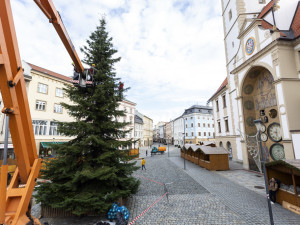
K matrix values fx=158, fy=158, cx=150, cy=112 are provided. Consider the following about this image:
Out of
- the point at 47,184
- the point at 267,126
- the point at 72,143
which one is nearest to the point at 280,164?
the point at 267,126

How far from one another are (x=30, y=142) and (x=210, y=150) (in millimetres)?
18022

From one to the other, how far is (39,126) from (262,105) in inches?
1097

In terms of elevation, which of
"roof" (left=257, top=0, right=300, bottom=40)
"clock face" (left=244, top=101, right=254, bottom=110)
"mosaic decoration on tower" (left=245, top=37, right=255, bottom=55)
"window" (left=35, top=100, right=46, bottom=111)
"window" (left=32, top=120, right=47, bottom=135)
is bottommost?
"window" (left=32, top=120, right=47, bottom=135)

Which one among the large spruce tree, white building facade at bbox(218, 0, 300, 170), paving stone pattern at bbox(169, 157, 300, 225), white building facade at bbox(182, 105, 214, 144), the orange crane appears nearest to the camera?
Answer: the orange crane

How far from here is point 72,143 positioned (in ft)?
26.7

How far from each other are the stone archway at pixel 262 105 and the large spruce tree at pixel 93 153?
13806mm

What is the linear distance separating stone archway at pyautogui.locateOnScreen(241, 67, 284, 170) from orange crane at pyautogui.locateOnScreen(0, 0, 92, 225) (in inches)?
692

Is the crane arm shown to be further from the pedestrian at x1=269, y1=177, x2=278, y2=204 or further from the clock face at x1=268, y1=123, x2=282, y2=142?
the clock face at x1=268, y1=123, x2=282, y2=142

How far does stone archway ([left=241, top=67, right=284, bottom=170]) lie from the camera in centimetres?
1476

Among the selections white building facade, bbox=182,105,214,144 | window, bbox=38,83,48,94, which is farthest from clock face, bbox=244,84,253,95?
white building facade, bbox=182,105,214,144

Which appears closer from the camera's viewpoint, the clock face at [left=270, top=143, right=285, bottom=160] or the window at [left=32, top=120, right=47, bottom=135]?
the clock face at [left=270, top=143, right=285, bottom=160]

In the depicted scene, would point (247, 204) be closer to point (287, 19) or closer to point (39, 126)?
point (287, 19)

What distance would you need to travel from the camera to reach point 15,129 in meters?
4.14

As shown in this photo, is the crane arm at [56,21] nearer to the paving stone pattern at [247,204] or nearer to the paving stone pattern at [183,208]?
the paving stone pattern at [183,208]
